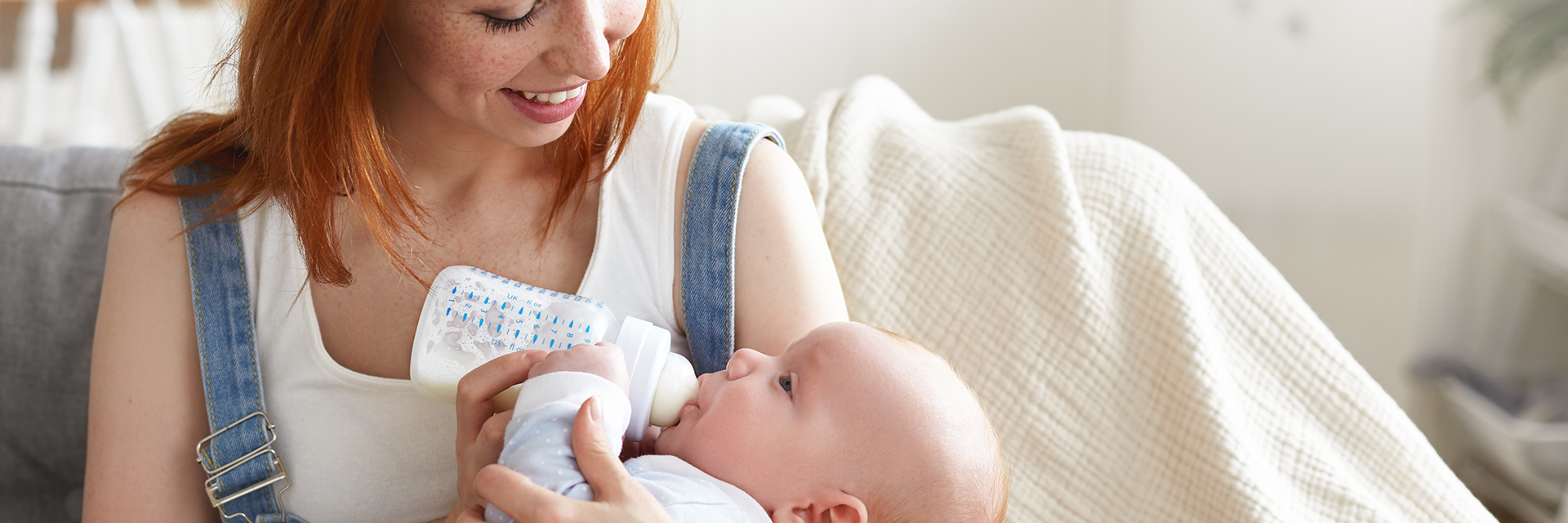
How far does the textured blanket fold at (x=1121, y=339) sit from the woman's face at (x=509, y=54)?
47cm

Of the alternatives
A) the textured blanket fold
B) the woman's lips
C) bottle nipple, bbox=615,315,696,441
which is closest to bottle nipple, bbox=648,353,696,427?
bottle nipple, bbox=615,315,696,441

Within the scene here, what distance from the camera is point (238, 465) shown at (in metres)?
0.98

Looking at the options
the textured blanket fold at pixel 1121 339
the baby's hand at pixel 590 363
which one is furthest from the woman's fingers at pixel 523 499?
the textured blanket fold at pixel 1121 339

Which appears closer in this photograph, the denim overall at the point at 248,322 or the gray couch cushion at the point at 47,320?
the denim overall at the point at 248,322

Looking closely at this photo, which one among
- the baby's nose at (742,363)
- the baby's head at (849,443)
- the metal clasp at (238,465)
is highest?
Result: the baby's nose at (742,363)

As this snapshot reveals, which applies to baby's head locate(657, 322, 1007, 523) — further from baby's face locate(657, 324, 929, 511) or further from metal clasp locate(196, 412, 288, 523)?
metal clasp locate(196, 412, 288, 523)

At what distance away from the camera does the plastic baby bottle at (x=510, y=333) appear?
0.88m

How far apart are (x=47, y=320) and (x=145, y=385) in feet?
1.79

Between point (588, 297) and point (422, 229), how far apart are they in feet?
0.71

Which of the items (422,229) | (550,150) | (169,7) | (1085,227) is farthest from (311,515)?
(169,7)

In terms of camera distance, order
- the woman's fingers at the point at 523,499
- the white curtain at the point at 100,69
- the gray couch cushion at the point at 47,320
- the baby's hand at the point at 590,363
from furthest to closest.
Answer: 1. the white curtain at the point at 100,69
2. the gray couch cushion at the point at 47,320
3. the baby's hand at the point at 590,363
4. the woman's fingers at the point at 523,499

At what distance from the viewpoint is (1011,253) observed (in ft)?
4.10

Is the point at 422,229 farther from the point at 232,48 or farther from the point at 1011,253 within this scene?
the point at 1011,253

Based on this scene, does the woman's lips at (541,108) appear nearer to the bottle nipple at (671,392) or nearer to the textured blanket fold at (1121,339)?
the bottle nipple at (671,392)
